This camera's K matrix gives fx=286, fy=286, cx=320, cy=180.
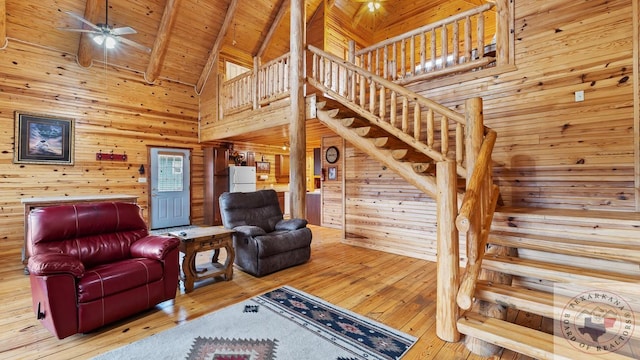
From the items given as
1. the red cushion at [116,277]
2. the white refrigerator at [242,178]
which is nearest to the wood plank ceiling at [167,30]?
the white refrigerator at [242,178]

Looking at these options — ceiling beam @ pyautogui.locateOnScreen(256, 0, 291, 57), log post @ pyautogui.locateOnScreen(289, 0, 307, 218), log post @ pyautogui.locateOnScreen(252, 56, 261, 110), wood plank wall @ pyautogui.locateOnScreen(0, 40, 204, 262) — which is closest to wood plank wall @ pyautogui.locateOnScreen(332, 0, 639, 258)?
log post @ pyautogui.locateOnScreen(289, 0, 307, 218)

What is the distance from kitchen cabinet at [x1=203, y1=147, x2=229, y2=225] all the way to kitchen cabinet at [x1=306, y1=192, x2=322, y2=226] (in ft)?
7.15

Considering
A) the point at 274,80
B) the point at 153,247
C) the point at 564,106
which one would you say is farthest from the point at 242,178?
the point at 564,106

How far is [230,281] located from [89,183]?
439 centimetres

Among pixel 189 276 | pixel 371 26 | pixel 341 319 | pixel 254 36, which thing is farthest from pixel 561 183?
pixel 254 36

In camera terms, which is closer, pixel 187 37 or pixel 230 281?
pixel 230 281

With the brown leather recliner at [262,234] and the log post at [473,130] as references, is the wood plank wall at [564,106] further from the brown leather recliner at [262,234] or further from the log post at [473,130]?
the brown leather recliner at [262,234]

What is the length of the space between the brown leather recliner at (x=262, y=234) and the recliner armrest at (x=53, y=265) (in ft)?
5.53

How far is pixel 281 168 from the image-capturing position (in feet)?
29.6

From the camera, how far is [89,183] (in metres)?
5.74

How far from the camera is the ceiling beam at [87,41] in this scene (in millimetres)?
5121

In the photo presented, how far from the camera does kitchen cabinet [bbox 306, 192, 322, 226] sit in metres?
7.09

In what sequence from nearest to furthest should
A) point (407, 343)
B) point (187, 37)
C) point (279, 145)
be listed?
point (407, 343) < point (187, 37) < point (279, 145)

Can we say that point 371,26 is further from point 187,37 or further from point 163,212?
point 163,212
